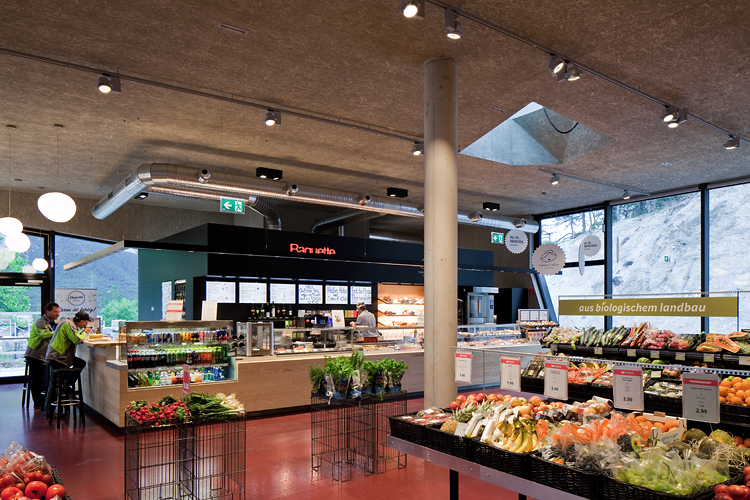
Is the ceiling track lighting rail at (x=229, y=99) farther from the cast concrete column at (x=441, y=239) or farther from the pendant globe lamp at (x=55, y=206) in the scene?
the cast concrete column at (x=441, y=239)

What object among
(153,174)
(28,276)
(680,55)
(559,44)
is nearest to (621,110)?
(680,55)

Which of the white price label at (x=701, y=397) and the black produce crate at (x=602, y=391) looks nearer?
the white price label at (x=701, y=397)

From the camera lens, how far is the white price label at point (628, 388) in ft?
10.6

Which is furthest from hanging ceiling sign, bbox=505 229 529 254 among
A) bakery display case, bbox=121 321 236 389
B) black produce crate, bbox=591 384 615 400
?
black produce crate, bbox=591 384 615 400

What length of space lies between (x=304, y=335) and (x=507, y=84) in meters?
4.86

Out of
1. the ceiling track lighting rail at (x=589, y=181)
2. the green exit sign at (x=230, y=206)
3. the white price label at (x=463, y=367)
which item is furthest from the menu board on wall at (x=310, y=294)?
the white price label at (x=463, y=367)

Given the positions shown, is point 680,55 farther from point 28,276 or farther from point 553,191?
point 28,276

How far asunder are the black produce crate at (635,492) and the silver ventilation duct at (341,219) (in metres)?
10.3

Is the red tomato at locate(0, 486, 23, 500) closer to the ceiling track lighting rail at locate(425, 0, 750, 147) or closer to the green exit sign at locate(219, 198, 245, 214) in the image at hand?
the ceiling track lighting rail at locate(425, 0, 750, 147)

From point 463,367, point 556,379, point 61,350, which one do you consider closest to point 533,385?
point 463,367

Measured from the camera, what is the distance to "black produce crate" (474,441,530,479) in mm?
2789

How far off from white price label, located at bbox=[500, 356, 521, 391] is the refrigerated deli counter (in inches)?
111

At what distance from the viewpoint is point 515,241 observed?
13.3 meters

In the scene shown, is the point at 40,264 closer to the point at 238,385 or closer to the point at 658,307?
the point at 238,385
